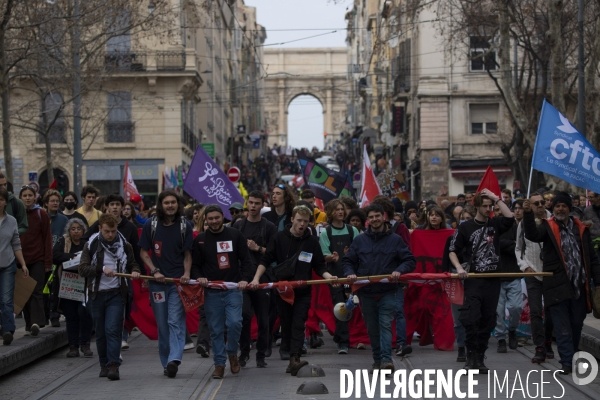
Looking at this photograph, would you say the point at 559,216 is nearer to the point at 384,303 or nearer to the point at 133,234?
the point at 384,303

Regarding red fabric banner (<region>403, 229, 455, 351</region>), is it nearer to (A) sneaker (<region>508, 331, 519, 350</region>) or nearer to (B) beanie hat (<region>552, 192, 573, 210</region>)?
(A) sneaker (<region>508, 331, 519, 350</region>)

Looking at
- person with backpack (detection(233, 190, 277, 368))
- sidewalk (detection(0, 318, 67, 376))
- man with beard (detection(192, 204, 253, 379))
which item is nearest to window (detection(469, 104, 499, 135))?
sidewalk (detection(0, 318, 67, 376))

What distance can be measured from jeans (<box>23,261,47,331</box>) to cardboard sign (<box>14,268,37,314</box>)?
0.39m

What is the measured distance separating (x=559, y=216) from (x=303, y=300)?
258cm

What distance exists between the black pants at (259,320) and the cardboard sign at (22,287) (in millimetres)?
2618

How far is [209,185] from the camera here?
18.0 m

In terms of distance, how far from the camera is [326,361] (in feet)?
39.5

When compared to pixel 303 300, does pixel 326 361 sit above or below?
below

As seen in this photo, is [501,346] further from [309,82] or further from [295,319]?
[309,82]

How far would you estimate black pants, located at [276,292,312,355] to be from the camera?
10789mm

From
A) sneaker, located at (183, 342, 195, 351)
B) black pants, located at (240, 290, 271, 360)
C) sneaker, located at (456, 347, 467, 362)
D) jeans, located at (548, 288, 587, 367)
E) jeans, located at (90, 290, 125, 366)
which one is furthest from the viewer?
sneaker, located at (183, 342, 195, 351)

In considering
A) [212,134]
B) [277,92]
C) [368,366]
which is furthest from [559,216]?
[277,92]

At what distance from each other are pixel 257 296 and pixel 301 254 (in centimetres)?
85

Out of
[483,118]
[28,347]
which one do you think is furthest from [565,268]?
[483,118]
